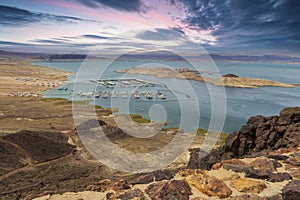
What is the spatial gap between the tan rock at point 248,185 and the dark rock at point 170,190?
967mm

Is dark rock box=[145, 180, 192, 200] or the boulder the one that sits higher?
dark rock box=[145, 180, 192, 200]

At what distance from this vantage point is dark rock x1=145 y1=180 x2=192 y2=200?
5004mm

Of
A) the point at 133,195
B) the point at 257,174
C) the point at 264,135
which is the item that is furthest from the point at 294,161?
the point at 264,135

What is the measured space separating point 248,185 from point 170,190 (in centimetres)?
156

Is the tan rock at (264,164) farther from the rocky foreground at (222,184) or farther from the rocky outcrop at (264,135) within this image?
the rocky outcrop at (264,135)

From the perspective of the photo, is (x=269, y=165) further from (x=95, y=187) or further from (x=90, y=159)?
(x=90, y=159)

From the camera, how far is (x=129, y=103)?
174 ft

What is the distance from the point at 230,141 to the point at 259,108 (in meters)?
39.5

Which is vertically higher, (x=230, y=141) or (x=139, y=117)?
(x=230, y=141)

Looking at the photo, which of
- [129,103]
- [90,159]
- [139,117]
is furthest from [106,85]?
[90,159]

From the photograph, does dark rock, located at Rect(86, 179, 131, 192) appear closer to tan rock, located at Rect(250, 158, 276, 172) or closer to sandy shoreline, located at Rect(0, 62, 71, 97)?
tan rock, located at Rect(250, 158, 276, 172)

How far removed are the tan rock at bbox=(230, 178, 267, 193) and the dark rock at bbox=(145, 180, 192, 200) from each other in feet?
3.17

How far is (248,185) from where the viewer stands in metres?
5.13

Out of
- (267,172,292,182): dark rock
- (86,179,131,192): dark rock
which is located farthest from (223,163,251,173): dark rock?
(86,179,131,192): dark rock
